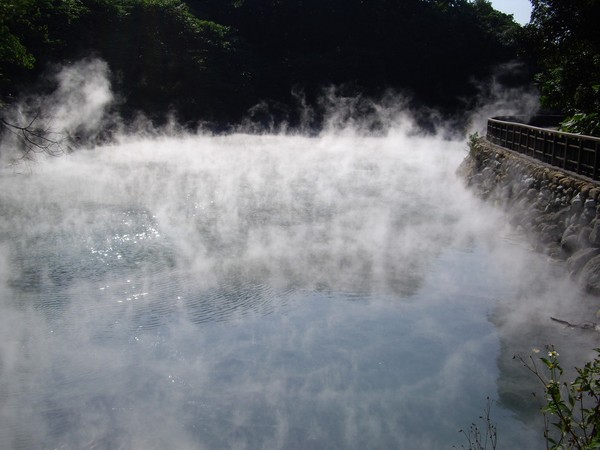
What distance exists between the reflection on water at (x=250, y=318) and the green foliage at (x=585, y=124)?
101 inches

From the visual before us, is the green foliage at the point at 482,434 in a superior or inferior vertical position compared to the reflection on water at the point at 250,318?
superior

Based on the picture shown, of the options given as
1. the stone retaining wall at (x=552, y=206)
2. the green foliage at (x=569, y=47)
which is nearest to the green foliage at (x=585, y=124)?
the green foliage at (x=569, y=47)

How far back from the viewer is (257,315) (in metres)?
8.44

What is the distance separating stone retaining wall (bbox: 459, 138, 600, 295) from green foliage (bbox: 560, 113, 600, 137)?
3.64 feet

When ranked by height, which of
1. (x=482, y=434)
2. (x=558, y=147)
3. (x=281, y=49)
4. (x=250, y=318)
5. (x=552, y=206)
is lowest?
(x=250, y=318)

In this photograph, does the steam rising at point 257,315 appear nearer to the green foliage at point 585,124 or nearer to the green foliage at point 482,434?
the green foliage at point 482,434

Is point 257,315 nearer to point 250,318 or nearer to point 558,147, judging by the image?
point 250,318

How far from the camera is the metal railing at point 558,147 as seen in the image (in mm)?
9953

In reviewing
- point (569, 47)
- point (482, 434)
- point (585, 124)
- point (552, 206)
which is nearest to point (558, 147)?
point (552, 206)

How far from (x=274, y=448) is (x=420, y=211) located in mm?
10236

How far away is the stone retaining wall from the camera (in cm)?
920

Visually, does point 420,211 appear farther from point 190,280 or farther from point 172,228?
point 190,280

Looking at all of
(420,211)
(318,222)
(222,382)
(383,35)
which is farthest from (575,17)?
(383,35)

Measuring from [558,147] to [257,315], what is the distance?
23.3ft
